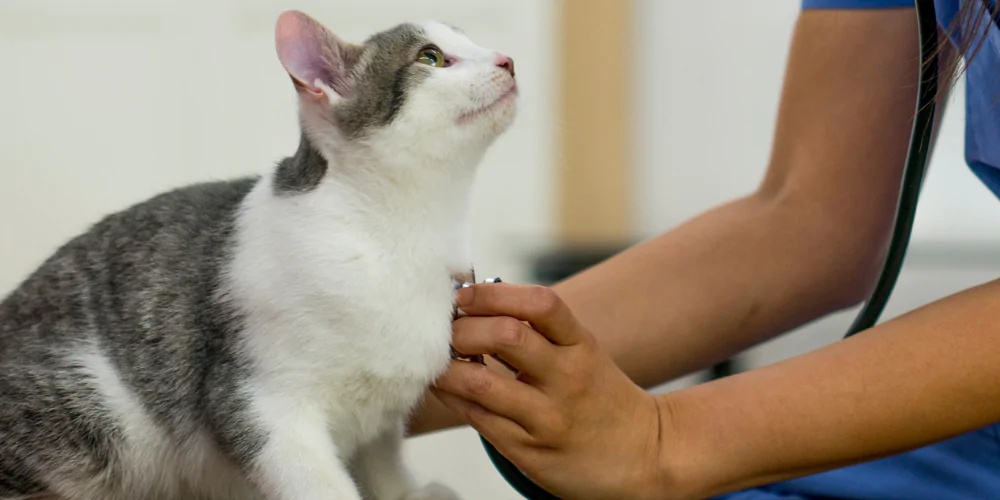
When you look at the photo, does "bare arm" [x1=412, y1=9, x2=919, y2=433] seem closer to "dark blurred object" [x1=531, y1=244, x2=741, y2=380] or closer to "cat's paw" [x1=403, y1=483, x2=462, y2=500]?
"cat's paw" [x1=403, y1=483, x2=462, y2=500]

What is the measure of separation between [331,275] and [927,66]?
45cm

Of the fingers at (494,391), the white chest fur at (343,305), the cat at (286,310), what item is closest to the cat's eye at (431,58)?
the cat at (286,310)

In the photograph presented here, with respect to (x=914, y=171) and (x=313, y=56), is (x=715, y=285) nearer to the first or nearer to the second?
(x=914, y=171)

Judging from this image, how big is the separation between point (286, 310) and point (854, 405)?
41cm

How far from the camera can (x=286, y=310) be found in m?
A: 0.62

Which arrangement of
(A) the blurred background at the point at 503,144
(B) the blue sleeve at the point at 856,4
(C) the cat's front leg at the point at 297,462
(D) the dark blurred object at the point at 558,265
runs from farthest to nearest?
(A) the blurred background at the point at 503,144
(D) the dark blurred object at the point at 558,265
(B) the blue sleeve at the point at 856,4
(C) the cat's front leg at the point at 297,462

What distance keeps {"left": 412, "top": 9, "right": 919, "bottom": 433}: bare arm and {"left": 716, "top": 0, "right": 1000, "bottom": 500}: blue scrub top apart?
0.30 feet

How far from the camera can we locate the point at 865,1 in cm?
85

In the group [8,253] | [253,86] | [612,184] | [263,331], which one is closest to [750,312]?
[263,331]

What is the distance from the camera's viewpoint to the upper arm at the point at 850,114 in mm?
857

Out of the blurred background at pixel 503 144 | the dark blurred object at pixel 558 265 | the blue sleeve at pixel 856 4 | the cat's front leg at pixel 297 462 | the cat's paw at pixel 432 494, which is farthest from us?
the blurred background at pixel 503 144

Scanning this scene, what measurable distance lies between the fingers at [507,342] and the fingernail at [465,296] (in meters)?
0.01

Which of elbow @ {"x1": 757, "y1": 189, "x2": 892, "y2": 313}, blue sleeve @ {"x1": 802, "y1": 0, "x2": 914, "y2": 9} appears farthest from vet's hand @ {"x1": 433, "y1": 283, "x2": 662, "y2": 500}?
blue sleeve @ {"x1": 802, "y1": 0, "x2": 914, "y2": 9}

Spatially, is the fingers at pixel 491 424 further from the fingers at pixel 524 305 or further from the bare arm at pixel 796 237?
the bare arm at pixel 796 237
